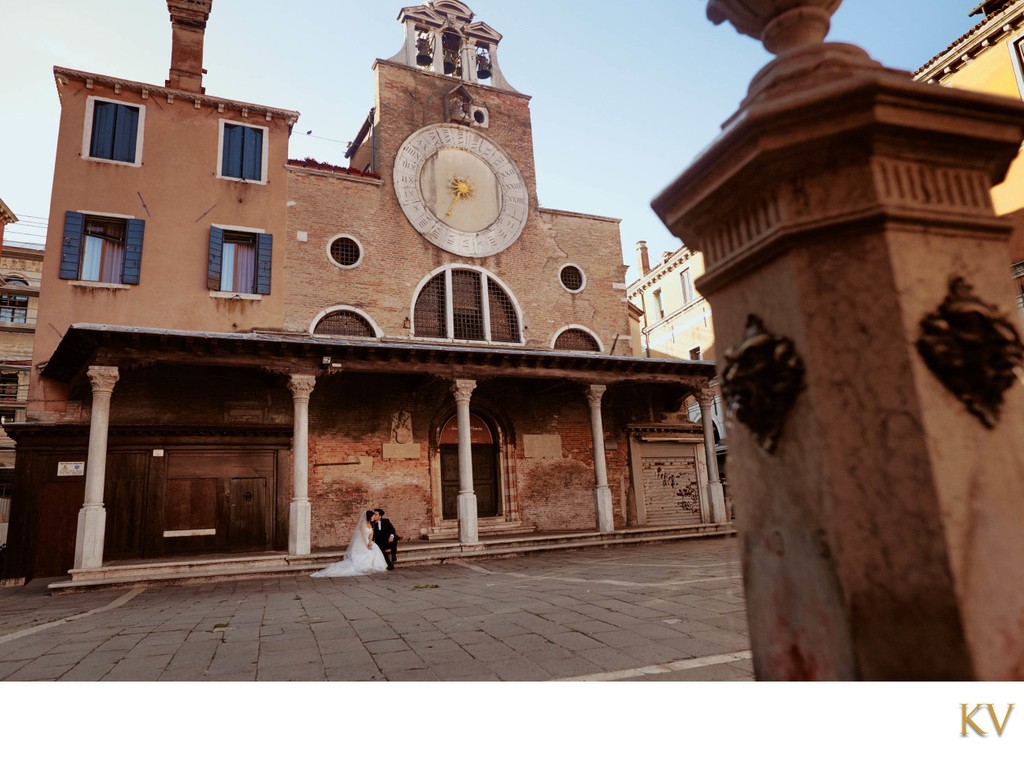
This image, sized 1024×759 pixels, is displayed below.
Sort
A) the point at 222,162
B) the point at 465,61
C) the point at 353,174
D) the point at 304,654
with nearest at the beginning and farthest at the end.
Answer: the point at 304,654
the point at 222,162
the point at 353,174
the point at 465,61

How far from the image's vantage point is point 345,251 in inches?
577

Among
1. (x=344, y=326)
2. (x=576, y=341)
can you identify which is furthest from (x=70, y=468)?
(x=576, y=341)

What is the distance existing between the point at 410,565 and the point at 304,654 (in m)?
7.15

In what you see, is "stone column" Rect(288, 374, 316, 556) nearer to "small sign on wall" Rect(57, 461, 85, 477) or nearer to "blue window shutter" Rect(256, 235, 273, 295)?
"blue window shutter" Rect(256, 235, 273, 295)

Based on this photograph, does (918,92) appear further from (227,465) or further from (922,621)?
(227,465)

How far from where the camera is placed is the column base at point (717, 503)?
1490 cm

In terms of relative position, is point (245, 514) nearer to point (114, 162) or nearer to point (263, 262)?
point (263, 262)

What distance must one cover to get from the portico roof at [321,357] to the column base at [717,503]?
2667 mm

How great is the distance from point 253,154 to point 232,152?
0.43 m

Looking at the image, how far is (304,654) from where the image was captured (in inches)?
169

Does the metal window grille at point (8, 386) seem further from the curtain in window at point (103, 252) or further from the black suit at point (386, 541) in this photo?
the black suit at point (386, 541)

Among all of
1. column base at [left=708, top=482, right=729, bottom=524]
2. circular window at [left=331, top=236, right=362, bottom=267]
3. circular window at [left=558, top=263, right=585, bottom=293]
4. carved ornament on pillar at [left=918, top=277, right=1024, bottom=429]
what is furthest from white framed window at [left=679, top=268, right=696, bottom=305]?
carved ornament on pillar at [left=918, top=277, right=1024, bottom=429]

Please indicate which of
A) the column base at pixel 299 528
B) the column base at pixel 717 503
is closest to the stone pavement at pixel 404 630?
the column base at pixel 299 528

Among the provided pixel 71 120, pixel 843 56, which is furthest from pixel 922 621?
pixel 71 120
